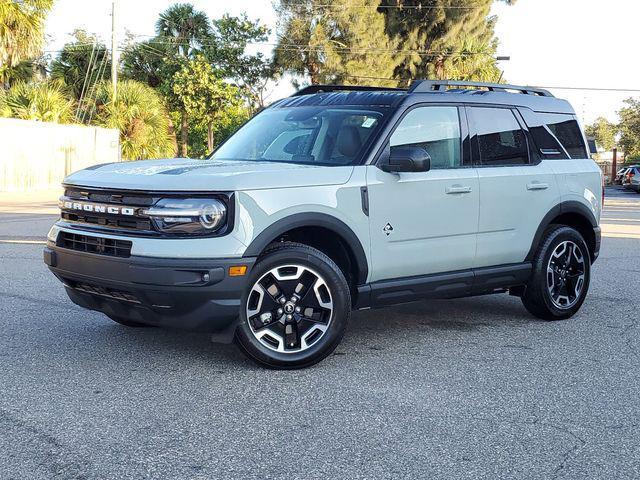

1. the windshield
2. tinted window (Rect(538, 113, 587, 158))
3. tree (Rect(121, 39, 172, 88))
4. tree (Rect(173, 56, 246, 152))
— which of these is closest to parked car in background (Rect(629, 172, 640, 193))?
tree (Rect(173, 56, 246, 152))

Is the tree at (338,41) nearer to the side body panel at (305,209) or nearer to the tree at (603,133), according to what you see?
the side body panel at (305,209)

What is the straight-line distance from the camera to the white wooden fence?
26.2 meters

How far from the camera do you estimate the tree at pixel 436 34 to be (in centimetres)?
4791

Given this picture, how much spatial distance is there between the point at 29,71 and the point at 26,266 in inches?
1117

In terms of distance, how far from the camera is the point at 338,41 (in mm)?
47281

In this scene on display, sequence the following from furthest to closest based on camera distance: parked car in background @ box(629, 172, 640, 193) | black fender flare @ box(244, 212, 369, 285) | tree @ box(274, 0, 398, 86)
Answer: tree @ box(274, 0, 398, 86) → parked car in background @ box(629, 172, 640, 193) → black fender flare @ box(244, 212, 369, 285)

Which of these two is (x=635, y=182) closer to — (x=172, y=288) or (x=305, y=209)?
(x=305, y=209)

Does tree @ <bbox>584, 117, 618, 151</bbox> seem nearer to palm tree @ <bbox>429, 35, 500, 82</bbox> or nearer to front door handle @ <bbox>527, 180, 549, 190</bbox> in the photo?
palm tree @ <bbox>429, 35, 500, 82</bbox>

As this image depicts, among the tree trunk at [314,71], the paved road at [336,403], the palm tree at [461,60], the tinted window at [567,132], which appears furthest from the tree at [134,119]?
the tinted window at [567,132]

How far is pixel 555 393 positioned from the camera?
476 cm

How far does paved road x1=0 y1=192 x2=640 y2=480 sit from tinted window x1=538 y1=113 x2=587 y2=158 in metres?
1.60

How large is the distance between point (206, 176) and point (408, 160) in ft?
4.73

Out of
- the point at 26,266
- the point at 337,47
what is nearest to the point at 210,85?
the point at 337,47

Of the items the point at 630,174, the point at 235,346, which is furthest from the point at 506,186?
the point at 630,174
